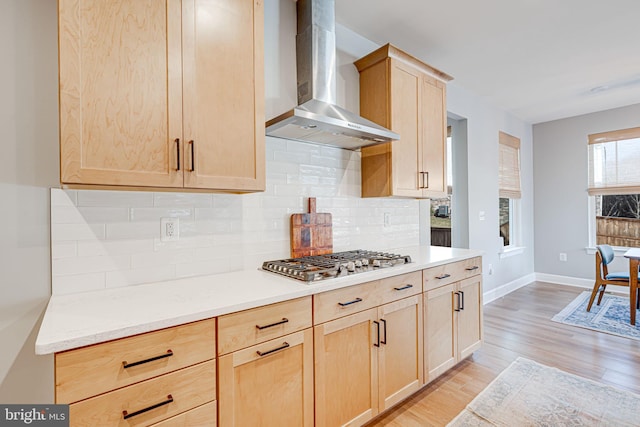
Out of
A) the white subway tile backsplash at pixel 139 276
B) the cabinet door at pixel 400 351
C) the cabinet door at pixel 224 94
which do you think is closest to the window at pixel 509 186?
the cabinet door at pixel 400 351

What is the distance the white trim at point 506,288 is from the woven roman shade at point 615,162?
162cm

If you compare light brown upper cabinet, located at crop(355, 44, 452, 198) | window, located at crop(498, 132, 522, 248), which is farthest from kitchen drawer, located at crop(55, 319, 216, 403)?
window, located at crop(498, 132, 522, 248)

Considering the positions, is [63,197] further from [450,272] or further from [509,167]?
[509,167]

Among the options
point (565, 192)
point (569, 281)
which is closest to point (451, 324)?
point (569, 281)

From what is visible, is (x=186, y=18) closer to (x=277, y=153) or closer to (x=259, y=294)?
(x=277, y=153)

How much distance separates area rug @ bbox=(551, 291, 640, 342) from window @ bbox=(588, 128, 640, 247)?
0.99 meters

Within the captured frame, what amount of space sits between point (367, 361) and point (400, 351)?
11.8 inches

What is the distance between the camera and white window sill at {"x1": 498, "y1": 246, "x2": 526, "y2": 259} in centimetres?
459

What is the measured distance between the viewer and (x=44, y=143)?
1377 millimetres

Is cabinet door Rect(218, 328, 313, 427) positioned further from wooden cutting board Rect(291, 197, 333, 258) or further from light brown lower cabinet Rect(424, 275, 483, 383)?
light brown lower cabinet Rect(424, 275, 483, 383)

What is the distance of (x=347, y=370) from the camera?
5.48 feet

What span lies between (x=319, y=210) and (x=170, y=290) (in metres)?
1.16

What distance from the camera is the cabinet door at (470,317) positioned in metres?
2.46

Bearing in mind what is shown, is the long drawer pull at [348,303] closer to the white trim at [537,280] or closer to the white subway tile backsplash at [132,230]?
the white subway tile backsplash at [132,230]
